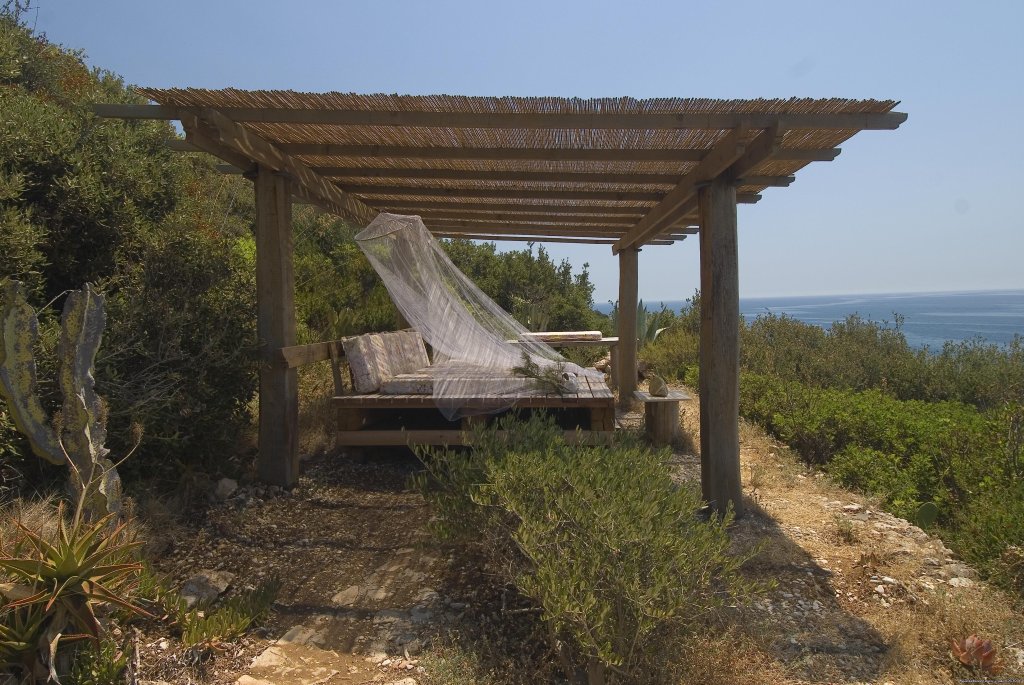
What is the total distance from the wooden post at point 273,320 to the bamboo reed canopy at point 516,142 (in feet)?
0.85

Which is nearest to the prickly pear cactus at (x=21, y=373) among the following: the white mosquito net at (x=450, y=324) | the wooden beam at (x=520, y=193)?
the white mosquito net at (x=450, y=324)

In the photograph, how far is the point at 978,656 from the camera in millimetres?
2873

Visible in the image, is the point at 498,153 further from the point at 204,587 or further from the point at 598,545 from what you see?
the point at 204,587

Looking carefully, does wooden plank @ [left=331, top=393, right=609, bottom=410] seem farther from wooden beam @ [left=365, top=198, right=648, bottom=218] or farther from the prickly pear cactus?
the prickly pear cactus

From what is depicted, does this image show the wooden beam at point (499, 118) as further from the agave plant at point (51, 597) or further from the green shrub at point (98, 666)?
the green shrub at point (98, 666)

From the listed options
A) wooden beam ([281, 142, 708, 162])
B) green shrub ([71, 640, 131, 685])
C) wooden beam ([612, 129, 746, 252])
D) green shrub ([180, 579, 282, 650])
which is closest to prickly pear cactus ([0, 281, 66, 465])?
green shrub ([71, 640, 131, 685])

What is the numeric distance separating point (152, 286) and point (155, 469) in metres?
1.25

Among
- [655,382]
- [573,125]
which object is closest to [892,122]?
[573,125]

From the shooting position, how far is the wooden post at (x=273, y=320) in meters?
5.00

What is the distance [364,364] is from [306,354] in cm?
81

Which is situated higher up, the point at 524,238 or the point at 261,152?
the point at 261,152

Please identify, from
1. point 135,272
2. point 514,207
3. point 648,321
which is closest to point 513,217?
point 514,207

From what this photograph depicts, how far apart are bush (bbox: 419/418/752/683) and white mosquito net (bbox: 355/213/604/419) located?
247 centimetres

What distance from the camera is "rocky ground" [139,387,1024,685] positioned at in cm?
277
